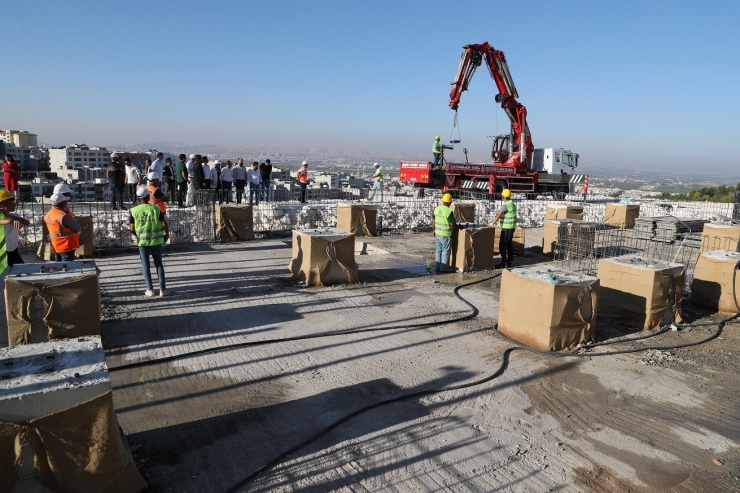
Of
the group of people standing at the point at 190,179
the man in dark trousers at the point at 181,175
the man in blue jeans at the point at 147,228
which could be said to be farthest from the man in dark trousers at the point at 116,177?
the man in blue jeans at the point at 147,228

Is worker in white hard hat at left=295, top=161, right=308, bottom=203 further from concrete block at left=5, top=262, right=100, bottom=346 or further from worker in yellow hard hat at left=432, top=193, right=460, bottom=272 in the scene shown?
concrete block at left=5, top=262, right=100, bottom=346

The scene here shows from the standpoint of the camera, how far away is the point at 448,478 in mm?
3955

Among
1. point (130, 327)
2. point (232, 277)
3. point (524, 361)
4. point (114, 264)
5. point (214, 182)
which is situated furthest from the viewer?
point (214, 182)

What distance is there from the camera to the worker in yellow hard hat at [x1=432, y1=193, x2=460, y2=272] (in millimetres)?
10516

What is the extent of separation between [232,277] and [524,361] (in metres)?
5.81

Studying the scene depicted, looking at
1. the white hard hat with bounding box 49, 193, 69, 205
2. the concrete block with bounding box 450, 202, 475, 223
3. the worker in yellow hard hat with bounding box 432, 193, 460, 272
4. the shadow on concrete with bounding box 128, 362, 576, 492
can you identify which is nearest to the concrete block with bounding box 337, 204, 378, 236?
the concrete block with bounding box 450, 202, 475, 223

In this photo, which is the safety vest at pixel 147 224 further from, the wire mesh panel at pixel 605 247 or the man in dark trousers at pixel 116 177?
the man in dark trousers at pixel 116 177

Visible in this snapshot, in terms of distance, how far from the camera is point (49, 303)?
575cm

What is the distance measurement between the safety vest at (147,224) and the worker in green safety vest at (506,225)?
674 cm

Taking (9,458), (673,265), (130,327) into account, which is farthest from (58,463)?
(673,265)

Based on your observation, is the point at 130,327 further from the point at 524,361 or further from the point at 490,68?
the point at 490,68

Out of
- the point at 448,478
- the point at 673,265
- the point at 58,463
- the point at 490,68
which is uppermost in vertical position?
the point at 490,68

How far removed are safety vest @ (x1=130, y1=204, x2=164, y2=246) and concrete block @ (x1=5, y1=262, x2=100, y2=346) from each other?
2069mm

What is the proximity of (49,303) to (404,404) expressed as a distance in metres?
3.91
